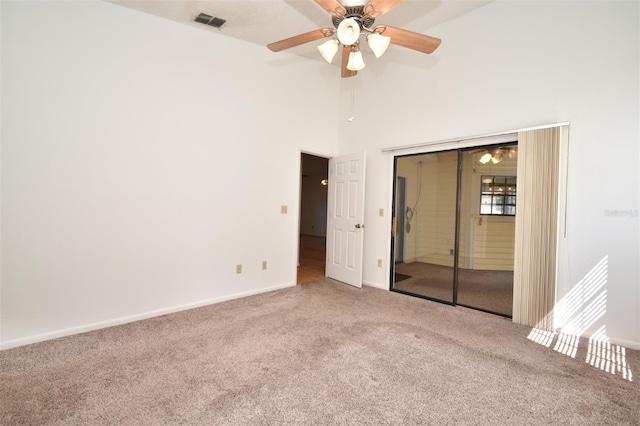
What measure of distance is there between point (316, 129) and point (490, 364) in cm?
383

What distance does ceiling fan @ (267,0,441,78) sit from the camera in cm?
214

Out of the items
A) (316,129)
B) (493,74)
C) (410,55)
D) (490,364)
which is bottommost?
(490,364)

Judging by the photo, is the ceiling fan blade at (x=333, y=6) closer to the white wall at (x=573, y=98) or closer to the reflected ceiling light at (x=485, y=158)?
the white wall at (x=573, y=98)

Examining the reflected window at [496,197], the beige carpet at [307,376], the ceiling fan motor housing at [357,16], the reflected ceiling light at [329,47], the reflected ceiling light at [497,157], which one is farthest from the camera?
the reflected window at [496,197]

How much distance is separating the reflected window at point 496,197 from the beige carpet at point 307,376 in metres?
3.00

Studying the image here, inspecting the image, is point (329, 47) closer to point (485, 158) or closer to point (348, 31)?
point (348, 31)

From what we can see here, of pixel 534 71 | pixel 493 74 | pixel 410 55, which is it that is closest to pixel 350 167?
pixel 410 55

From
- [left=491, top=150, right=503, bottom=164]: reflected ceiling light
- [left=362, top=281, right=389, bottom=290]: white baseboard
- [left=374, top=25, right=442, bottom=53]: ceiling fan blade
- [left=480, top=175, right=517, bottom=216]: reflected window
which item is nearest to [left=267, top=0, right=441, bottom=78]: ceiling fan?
[left=374, top=25, right=442, bottom=53]: ceiling fan blade

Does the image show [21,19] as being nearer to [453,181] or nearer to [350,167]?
[350,167]

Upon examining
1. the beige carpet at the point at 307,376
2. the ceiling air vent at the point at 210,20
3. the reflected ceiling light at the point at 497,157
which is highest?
the ceiling air vent at the point at 210,20

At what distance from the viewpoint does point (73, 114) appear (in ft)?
9.04

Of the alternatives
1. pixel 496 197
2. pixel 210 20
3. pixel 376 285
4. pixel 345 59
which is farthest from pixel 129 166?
pixel 496 197

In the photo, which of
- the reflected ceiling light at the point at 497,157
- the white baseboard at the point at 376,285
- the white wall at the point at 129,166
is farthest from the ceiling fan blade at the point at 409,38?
the reflected ceiling light at the point at 497,157

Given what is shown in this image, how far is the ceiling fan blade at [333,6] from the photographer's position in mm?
2111
